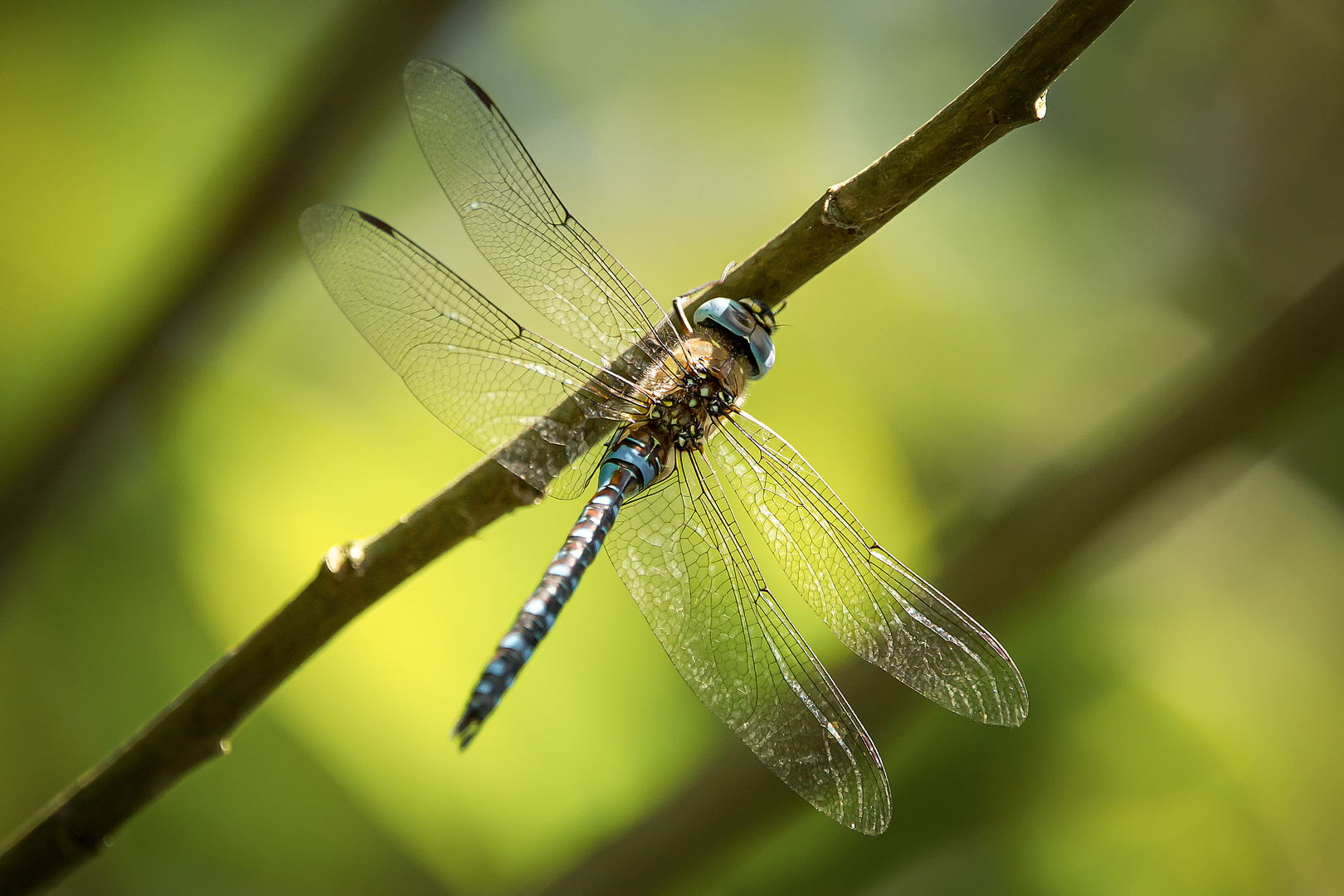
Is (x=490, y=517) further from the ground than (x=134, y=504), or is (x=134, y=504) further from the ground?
(x=490, y=517)

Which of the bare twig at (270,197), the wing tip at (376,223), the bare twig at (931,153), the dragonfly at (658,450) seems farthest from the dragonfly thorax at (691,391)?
the bare twig at (270,197)

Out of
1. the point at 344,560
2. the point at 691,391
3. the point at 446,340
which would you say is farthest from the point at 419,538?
the point at 691,391

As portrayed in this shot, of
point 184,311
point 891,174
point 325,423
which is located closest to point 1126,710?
point 891,174

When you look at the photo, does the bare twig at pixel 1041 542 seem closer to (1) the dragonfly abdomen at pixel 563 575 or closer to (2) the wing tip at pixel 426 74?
(1) the dragonfly abdomen at pixel 563 575

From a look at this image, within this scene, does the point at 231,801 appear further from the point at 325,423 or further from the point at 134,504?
the point at 325,423

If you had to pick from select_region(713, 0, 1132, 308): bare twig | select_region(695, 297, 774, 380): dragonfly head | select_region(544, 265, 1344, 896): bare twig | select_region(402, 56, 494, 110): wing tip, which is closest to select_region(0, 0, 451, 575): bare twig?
select_region(402, 56, 494, 110): wing tip

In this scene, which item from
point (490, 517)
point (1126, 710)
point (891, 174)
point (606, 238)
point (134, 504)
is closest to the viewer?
point (891, 174)

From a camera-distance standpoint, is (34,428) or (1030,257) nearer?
(34,428)

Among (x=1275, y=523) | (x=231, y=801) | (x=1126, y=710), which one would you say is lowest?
(x=231, y=801)
